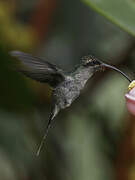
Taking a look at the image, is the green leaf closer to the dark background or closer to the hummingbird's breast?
the hummingbird's breast

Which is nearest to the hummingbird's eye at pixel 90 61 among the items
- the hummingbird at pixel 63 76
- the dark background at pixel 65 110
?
the hummingbird at pixel 63 76

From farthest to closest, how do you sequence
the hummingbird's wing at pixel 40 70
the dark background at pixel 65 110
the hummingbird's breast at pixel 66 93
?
1. the dark background at pixel 65 110
2. the hummingbird's breast at pixel 66 93
3. the hummingbird's wing at pixel 40 70

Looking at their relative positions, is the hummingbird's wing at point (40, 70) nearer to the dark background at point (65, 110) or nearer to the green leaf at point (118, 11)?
the green leaf at point (118, 11)

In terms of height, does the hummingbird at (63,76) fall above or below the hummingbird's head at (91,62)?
below

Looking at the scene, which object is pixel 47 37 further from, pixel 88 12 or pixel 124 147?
pixel 124 147

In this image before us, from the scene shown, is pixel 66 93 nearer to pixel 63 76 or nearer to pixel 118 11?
pixel 63 76

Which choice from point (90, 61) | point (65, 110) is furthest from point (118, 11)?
point (65, 110)

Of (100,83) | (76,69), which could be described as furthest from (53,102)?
(100,83)
